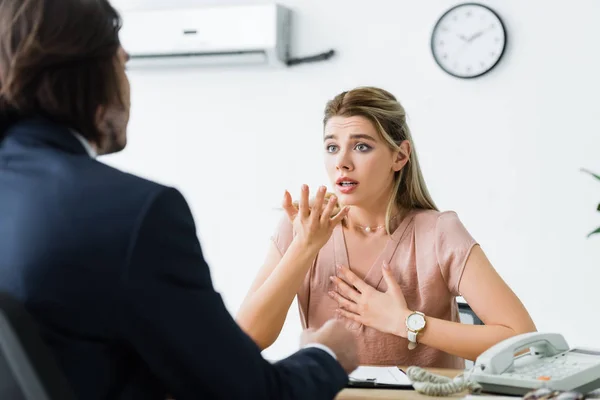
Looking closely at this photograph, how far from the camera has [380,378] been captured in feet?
4.96

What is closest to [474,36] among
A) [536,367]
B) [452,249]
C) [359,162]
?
[359,162]

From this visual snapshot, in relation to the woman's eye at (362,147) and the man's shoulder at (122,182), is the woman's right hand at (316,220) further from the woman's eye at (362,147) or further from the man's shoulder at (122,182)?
the man's shoulder at (122,182)

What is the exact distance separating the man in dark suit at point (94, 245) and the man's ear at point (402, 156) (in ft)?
3.83

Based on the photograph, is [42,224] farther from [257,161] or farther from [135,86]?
[135,86]

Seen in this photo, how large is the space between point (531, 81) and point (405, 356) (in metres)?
1.88

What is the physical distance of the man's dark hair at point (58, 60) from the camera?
968 millimetres

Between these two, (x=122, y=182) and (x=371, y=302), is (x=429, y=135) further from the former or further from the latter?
(x=122, y=182)

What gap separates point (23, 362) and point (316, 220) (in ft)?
3.92

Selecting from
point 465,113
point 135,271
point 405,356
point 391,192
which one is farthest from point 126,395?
point 465,113

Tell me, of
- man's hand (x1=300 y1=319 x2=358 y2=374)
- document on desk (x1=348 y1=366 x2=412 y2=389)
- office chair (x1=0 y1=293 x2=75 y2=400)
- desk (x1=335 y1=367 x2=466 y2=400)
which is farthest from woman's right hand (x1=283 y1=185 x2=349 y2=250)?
office chair (x1=0 y1=293 x2=75 y2=400)

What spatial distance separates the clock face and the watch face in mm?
1887

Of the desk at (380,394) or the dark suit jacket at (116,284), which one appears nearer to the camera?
the dark suit jacket at (116,284)

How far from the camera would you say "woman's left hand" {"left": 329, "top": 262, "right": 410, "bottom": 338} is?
1.87m

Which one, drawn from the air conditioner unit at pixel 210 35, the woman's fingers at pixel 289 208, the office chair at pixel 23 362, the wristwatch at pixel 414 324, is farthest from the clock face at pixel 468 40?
the office chair at pixel 23 362
